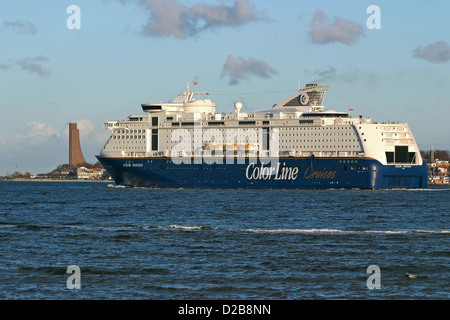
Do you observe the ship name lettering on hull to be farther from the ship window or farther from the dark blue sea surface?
the dark blue sea surface

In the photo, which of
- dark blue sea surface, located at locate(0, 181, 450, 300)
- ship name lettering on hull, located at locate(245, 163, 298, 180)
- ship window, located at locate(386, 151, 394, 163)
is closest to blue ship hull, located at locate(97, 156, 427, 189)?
ship name lettering on hull, located at locate(245, 163, 298, 180)

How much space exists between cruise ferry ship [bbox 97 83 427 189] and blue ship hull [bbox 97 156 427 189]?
111mm

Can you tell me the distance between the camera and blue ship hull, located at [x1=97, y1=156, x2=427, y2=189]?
77.8 m

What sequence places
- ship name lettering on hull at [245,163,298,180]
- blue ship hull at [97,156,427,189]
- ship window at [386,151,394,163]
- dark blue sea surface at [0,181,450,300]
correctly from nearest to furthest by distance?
dark blue sea surface at [0,181,450,300], blue ship hull at [97,156,427,189], ship window at [386,151,394,163], ship name lettering on hull at [245,163,298,180]

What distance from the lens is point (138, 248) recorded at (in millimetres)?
26844

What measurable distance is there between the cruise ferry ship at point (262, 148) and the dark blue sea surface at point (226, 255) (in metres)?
35.4

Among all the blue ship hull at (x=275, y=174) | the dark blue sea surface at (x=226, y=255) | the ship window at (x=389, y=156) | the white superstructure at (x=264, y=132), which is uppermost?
the white superstructure at (x=264, y=132)

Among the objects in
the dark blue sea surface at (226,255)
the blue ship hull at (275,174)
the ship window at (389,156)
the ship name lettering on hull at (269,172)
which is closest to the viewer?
the dark blue sea surface at (226,255)

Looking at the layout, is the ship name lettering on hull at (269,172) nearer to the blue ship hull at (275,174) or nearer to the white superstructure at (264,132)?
the blue ship hull at (275,174)

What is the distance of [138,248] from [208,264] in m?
4.61

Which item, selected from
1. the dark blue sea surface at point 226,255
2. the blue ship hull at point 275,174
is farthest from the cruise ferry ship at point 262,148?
the dark blue sea surface at point 226,255

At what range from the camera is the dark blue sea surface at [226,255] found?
19.0 meters

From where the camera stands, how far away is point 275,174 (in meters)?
81.6
